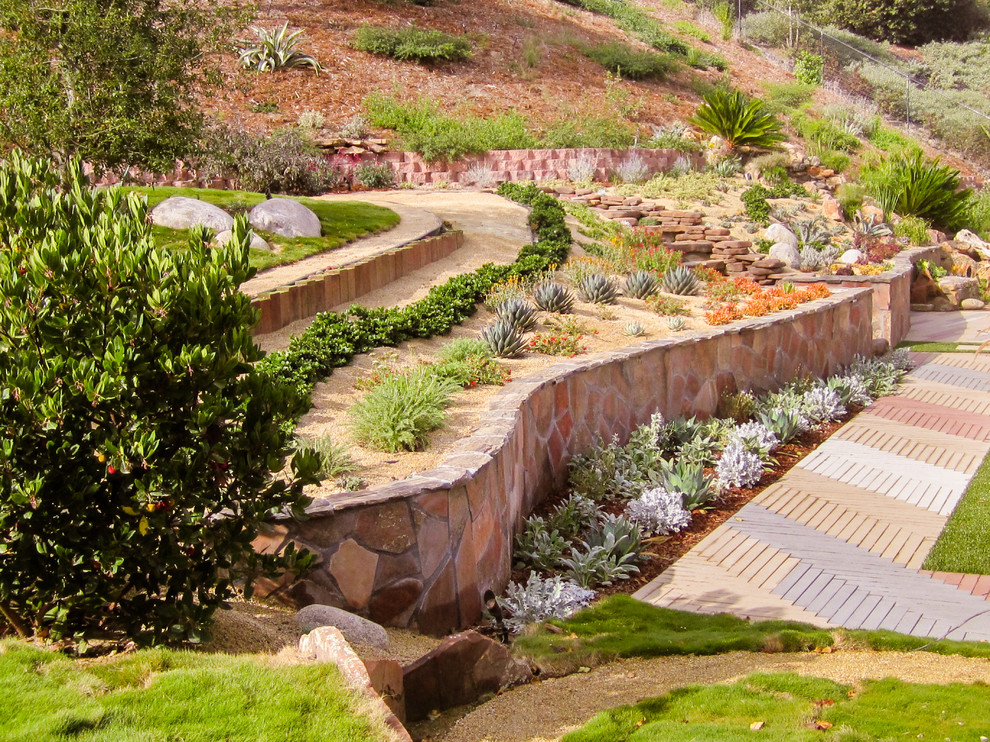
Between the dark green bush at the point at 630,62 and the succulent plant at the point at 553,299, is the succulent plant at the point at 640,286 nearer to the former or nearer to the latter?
the succulent plant at the point at 553,299

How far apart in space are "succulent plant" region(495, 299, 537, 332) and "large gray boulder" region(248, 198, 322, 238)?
3.33 m

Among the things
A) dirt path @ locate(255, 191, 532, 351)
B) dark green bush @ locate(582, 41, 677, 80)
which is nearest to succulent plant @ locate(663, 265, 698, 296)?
dirt path @ locate(255, 191, 532, 351)

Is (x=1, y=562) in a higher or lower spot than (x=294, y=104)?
lower

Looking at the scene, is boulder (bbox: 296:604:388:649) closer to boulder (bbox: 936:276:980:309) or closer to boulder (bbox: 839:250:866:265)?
boulder (bbox: 839:250:866:265)

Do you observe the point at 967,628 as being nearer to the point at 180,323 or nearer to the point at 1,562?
the point at 180,323

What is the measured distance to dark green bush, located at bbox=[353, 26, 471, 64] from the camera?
2431 centimetres

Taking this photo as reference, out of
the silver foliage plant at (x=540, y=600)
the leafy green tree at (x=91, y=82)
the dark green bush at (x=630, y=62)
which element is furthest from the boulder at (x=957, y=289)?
the silver foliage plant at (x=540, y=600)

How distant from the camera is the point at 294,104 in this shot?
68.6 ft

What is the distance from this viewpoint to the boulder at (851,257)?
15080 millimetres

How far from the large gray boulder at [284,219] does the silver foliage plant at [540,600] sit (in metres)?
6.46

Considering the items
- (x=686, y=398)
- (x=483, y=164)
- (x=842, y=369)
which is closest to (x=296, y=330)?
(x=686, y=398)

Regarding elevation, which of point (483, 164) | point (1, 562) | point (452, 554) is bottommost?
point (452, 554)

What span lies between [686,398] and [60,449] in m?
6.48

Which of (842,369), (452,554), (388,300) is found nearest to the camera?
(452,554)
